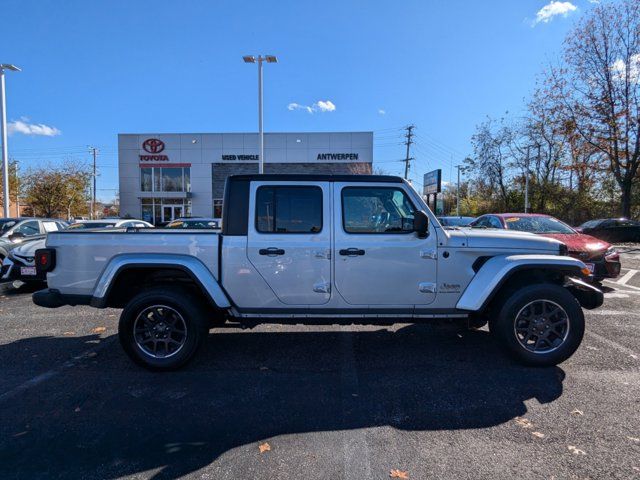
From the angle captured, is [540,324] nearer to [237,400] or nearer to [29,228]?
[237,400]

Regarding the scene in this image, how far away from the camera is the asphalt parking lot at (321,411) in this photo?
2.69 meters

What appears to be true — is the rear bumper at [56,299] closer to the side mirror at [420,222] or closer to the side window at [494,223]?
the side mirror at [420,222]

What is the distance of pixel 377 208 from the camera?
432cm

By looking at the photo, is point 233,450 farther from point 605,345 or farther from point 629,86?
point 629,86

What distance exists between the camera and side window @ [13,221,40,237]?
419 inches

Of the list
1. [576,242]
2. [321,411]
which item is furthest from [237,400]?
[576,242]

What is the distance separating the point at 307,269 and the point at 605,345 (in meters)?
4.08

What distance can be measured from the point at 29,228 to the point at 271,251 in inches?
403

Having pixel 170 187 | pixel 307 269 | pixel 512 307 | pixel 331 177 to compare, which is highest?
pixel 170 187

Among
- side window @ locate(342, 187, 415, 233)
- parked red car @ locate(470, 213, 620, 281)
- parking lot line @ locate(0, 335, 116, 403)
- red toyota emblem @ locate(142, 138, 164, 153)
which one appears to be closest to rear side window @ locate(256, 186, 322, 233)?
side window @ locate(342, 187, 415, 233)

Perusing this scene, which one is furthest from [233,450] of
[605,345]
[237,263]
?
[605,345]

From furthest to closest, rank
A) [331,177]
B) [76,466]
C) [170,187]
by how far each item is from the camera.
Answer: [170,187] < [331,177] < [76,466]

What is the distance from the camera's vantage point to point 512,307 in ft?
13.7

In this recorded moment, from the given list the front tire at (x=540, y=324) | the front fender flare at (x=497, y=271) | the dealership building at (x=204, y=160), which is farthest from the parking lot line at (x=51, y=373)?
the dealership building at (x=204, y=160)
